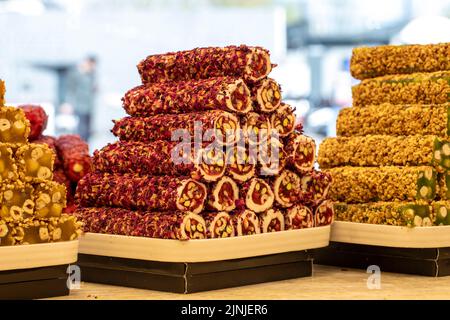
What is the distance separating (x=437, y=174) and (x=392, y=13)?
19.7ft

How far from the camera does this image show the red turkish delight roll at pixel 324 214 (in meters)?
4.75

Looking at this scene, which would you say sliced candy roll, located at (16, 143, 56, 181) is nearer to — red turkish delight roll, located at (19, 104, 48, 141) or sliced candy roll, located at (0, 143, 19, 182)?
sliced candy roll, located at (0, 143, 19, 182)

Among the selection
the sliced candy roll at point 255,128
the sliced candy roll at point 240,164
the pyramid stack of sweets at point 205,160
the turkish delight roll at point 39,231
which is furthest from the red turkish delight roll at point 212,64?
the turkish delight roll at point 39,231

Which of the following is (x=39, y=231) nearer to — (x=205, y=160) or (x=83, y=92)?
(x=205, y=160)

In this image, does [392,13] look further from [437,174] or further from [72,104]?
[437,174]

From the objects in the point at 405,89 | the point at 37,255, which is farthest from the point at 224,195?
the point at 405,89

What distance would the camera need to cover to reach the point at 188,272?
4.10 meters

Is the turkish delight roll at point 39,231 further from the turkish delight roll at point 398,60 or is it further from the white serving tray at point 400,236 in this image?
the turkish delight roll at point 398,60

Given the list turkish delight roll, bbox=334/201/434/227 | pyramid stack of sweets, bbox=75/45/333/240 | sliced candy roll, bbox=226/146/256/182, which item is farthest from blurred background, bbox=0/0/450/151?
sliced candy roll, bbox=226/146/256/182

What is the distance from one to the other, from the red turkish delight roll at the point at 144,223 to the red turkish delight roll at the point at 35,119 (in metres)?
0.88

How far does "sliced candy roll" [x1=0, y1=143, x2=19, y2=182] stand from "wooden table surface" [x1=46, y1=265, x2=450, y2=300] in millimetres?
588

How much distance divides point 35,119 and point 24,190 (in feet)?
4.85

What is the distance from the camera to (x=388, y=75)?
5.23 meters

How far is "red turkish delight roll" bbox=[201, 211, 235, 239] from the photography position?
414 cm
